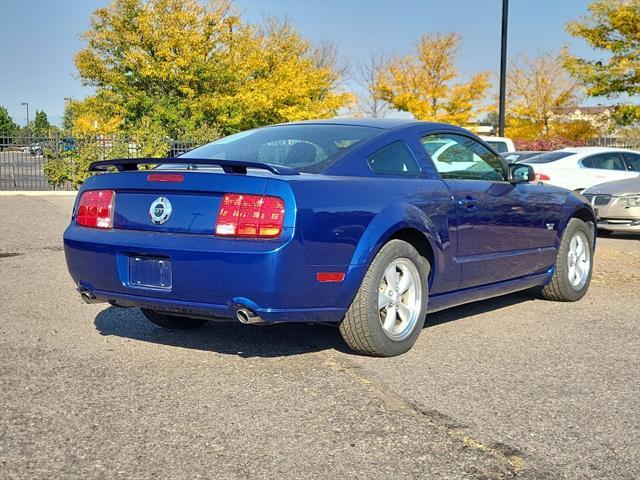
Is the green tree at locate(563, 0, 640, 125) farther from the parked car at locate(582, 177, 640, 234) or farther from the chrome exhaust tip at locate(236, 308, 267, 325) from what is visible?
the chrome exhaust tip at locate(236, 308, 267, 325)

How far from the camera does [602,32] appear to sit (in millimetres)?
28797

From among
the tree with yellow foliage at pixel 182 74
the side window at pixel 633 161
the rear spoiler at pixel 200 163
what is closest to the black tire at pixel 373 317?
the rear spoiler at pixel 200 163

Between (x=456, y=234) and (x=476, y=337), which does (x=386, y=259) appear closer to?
(x=456, y=234)

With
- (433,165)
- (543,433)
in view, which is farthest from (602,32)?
(543,433)

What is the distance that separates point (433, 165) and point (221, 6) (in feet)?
109

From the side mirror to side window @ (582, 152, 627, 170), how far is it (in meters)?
9.93

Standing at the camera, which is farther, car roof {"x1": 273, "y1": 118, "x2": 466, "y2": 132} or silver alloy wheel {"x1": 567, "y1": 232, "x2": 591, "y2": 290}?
silver alloy wheel {"x1": 567, "y1": 232, "x2": 591, "y2": 290}

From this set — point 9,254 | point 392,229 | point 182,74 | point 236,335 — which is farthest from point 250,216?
point 182,74

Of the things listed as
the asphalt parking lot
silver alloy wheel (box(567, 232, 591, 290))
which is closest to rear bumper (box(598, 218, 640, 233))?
silver alloy wheel (box(567, 232, 591, 290))

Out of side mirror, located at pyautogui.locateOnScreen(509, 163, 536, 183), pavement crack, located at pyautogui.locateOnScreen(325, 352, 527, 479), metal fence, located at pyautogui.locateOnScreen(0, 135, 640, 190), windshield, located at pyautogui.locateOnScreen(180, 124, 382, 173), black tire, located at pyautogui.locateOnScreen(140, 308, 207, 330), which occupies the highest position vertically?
metal fence, located at pyautogui.locateOnScreen(0, 135, 640, 190)

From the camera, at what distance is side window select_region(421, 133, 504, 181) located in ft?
17.7

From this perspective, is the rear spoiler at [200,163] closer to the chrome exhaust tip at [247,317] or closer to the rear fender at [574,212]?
the chrome exhaust tip at [247,317]

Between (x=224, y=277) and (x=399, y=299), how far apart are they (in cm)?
122

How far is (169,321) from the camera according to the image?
17.5ft
